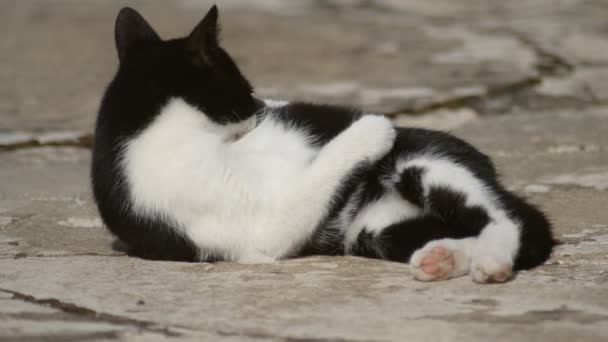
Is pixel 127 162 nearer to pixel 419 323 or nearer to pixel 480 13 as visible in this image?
pixel 419 323

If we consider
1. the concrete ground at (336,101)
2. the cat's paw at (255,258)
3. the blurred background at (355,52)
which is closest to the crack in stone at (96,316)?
the concrete ground at (336,101)

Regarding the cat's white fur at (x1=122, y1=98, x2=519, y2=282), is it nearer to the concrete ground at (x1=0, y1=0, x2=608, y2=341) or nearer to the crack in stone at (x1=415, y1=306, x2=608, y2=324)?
the concrete ground at (x1=0, y1=0, x2=608, y2=341)

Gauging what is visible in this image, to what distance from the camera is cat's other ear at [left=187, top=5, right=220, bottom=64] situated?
7.11ft

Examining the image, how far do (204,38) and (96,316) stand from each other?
760 mm

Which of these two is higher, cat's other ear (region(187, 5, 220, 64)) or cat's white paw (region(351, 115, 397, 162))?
cat's other ear (region(187, 5, 220, 64))

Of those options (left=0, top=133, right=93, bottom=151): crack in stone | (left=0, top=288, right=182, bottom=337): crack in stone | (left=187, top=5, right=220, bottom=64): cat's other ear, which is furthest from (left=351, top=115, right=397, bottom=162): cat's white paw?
(left=0, top=133, right=93, bottom=151): crack in stone

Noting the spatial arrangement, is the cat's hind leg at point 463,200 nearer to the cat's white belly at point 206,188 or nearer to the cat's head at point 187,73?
the cat's white belly at point 206,188

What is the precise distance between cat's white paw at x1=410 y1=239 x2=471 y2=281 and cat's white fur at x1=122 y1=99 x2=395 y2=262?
0.29 m

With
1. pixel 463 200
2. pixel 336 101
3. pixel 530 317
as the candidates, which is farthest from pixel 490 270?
pixel 336 101

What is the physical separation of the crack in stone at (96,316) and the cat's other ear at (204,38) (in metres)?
0.70

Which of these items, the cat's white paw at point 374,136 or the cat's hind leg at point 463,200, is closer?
the cat's hind leg at point 463,200

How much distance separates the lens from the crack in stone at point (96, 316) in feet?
5.49

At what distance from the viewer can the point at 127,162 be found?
2160mm

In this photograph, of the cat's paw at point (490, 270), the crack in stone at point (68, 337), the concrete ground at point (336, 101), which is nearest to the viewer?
the crack in stone at point (68, 337)
